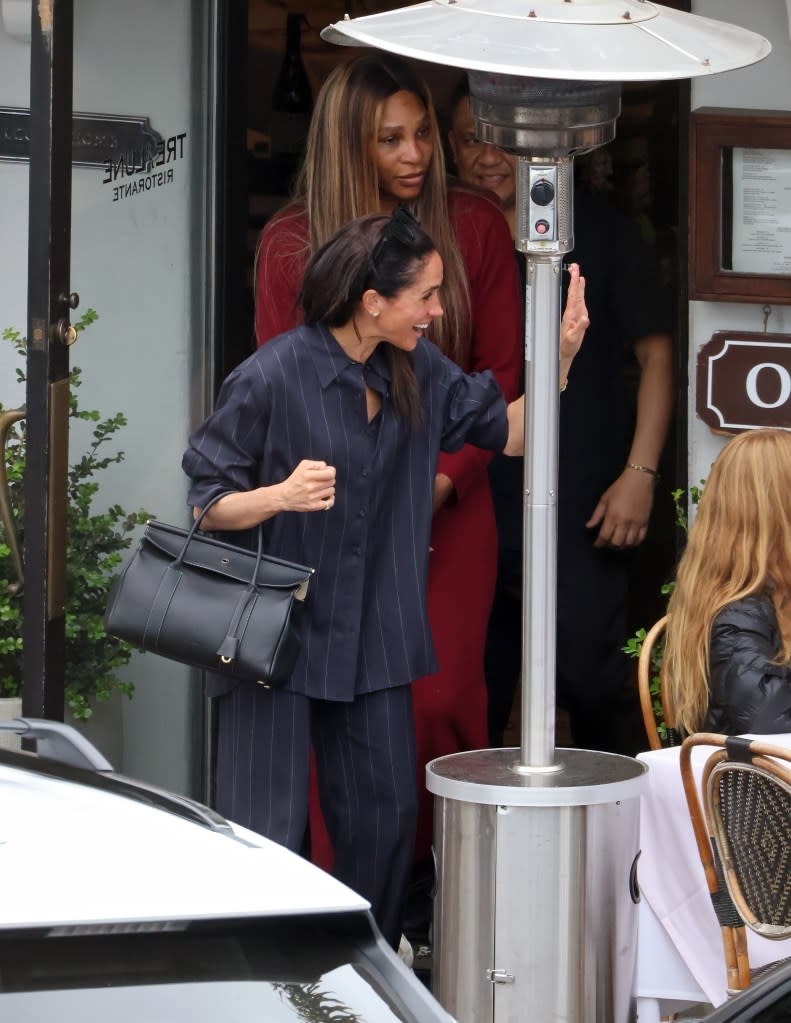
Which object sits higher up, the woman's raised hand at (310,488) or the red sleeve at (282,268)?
the red sleeve at (282,268)

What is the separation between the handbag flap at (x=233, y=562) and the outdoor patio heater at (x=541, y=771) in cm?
50

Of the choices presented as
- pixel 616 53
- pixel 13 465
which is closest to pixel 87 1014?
pixel 616 53

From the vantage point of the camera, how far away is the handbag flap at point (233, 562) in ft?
12.5

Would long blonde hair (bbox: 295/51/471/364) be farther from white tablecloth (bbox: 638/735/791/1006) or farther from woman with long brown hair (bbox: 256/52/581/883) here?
white tablecloth (bbox: 638/735/791/1006)

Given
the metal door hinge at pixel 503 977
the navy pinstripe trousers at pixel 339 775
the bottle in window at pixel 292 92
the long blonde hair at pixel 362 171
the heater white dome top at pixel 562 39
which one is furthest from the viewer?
the bottle in window at pixel 292 92

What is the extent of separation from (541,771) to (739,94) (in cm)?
243

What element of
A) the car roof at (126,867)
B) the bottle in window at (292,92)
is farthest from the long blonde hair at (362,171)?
the car roof at (126,867)

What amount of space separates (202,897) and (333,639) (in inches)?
84.6

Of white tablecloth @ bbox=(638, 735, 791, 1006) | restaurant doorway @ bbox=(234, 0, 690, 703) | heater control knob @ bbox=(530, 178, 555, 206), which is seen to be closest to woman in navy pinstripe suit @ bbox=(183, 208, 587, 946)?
heater control knob @ bbox=(530, 178, 555, 206)

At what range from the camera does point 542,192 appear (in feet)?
11.8

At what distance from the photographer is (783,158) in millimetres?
5184

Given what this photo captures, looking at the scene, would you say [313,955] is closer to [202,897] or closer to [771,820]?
[202,897]

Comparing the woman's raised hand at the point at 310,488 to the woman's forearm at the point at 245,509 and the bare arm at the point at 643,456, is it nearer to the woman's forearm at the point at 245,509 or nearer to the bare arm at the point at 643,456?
the woman's forearm at the point at 245,509

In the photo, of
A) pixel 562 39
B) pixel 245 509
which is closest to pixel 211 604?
pixel 245 509
